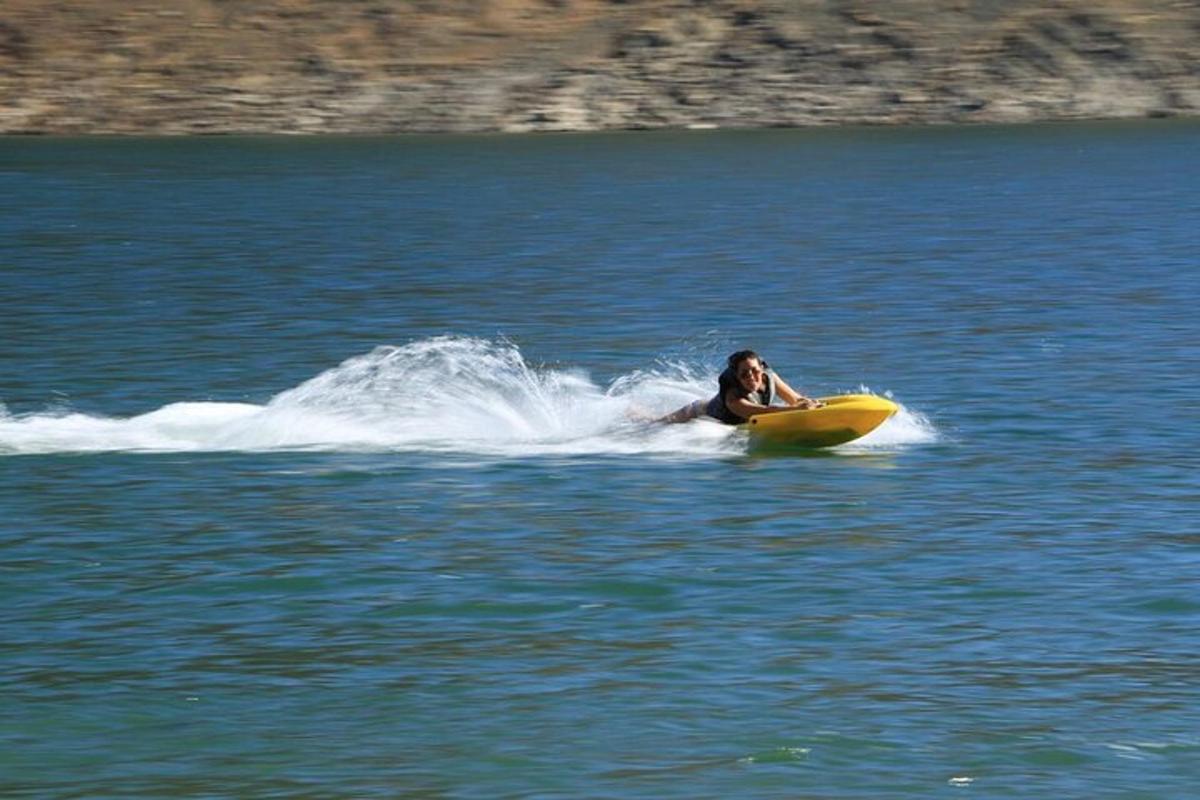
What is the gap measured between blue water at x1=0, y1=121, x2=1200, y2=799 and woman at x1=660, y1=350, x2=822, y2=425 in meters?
0.22

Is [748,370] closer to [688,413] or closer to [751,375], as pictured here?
[751,375]

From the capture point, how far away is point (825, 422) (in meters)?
21.4

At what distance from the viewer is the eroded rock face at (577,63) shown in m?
80.6

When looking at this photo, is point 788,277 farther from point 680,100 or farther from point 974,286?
point 680,100

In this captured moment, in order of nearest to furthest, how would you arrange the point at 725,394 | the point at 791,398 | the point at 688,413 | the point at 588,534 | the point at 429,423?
the point at 588,534 → the point at 725,394 → the point at 791,398 → the point at 688,413 → the point at 429,423

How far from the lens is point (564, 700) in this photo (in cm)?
1369

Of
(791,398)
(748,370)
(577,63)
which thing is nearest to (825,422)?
(791,398)

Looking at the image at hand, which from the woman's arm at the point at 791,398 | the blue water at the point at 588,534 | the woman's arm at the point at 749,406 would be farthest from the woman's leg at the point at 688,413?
the woman's arm at the point at 791,398

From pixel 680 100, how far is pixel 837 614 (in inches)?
2649

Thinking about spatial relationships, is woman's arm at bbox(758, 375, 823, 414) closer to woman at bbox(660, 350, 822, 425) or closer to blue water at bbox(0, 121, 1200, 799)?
woman at bbox(660, 350, 822, 425)

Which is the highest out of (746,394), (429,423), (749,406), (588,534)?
(746,394)

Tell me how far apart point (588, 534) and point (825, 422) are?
12.3 ft

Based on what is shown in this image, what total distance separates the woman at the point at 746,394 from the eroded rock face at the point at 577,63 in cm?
5967

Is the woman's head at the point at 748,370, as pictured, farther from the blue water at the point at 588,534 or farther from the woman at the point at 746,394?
the blue water at the point at 588,534
